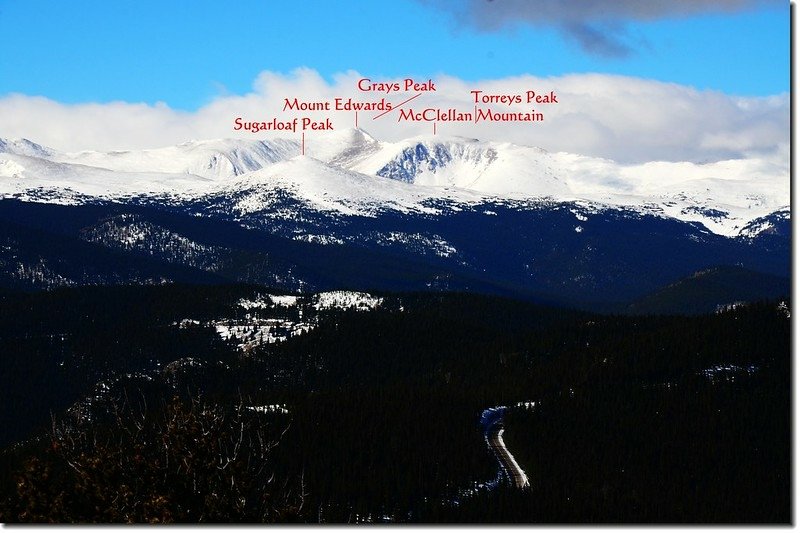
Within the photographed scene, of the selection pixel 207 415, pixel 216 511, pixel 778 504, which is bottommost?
pixel 778 504

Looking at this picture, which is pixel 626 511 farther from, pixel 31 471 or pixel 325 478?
pixel 31 471

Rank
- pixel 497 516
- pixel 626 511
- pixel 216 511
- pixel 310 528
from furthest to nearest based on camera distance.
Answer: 1. pixel 626 511
2. pixel 497 516
3. pixel 216 511
4. pixel 310 528

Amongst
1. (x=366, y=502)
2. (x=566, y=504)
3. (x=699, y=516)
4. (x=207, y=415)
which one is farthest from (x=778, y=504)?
(x=207, y=415)

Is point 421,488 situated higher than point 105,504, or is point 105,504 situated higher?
point 105,504

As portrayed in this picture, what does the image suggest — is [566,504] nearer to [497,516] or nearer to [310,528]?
[497,516]

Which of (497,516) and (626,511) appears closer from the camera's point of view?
(497,516)

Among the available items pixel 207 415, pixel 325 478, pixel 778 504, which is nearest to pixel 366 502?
pixel 325 478

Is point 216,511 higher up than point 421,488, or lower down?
higher up

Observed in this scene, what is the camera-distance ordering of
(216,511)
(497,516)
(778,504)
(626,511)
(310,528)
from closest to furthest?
(310,528)
(216,511)
(497,516)
(626,511)
(778,504)

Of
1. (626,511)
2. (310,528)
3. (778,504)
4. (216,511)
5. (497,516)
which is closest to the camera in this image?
(310,528)

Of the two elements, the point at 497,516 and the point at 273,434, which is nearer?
the point at 497,516
